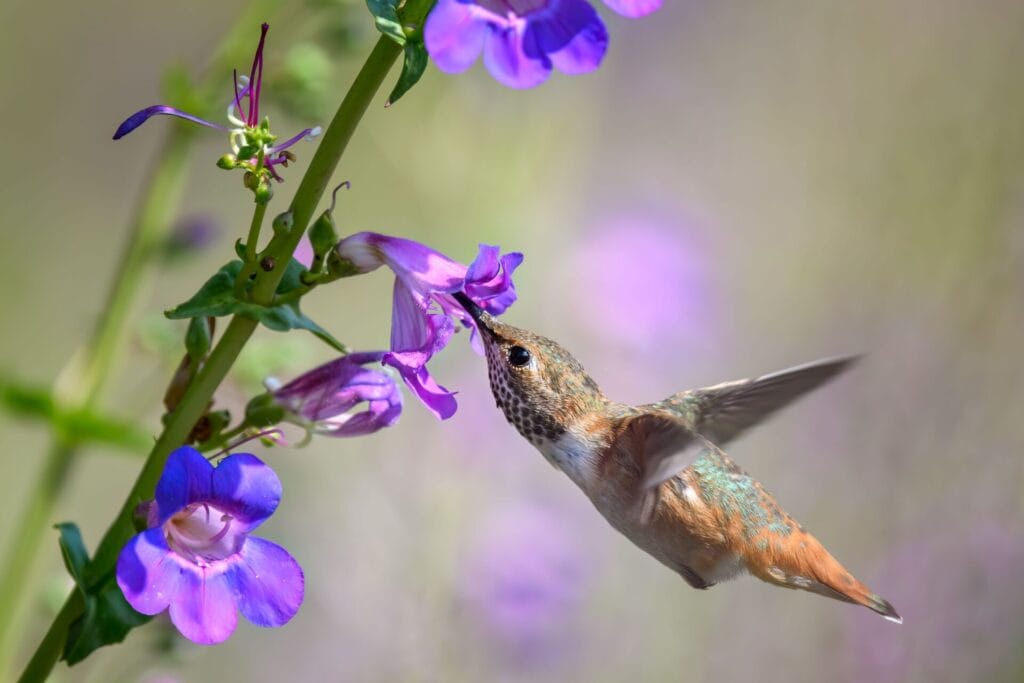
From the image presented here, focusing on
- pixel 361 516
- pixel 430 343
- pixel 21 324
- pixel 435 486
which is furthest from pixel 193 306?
pixel 21 324

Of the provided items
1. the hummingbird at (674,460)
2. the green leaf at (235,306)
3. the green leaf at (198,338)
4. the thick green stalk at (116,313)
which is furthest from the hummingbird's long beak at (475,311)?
the thick green stalk at (116,313)

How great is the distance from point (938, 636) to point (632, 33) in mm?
5739

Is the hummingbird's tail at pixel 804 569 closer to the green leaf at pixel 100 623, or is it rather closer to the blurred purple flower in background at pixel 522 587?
the blurred purple flower in background at pixel 522 587

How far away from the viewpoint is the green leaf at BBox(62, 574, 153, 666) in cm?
179

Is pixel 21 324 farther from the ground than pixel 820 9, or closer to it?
closer to it

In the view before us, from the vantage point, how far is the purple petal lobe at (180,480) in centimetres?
A: 174

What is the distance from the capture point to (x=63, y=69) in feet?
20.3

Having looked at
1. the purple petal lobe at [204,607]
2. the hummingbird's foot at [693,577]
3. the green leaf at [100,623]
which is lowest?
the green leaf at [100,623]

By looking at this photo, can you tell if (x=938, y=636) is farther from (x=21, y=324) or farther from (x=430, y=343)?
(x=21, y=324)

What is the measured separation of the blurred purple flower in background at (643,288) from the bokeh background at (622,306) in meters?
0.02

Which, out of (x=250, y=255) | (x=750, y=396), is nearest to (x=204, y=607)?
(x=250, y=255)

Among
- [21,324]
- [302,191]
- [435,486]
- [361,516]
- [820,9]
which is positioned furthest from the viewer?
[820,9]

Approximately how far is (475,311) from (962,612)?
163cm

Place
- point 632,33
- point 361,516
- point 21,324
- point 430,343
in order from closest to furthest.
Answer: point 430,343, point 361,516, point 21,324, point 632,33
